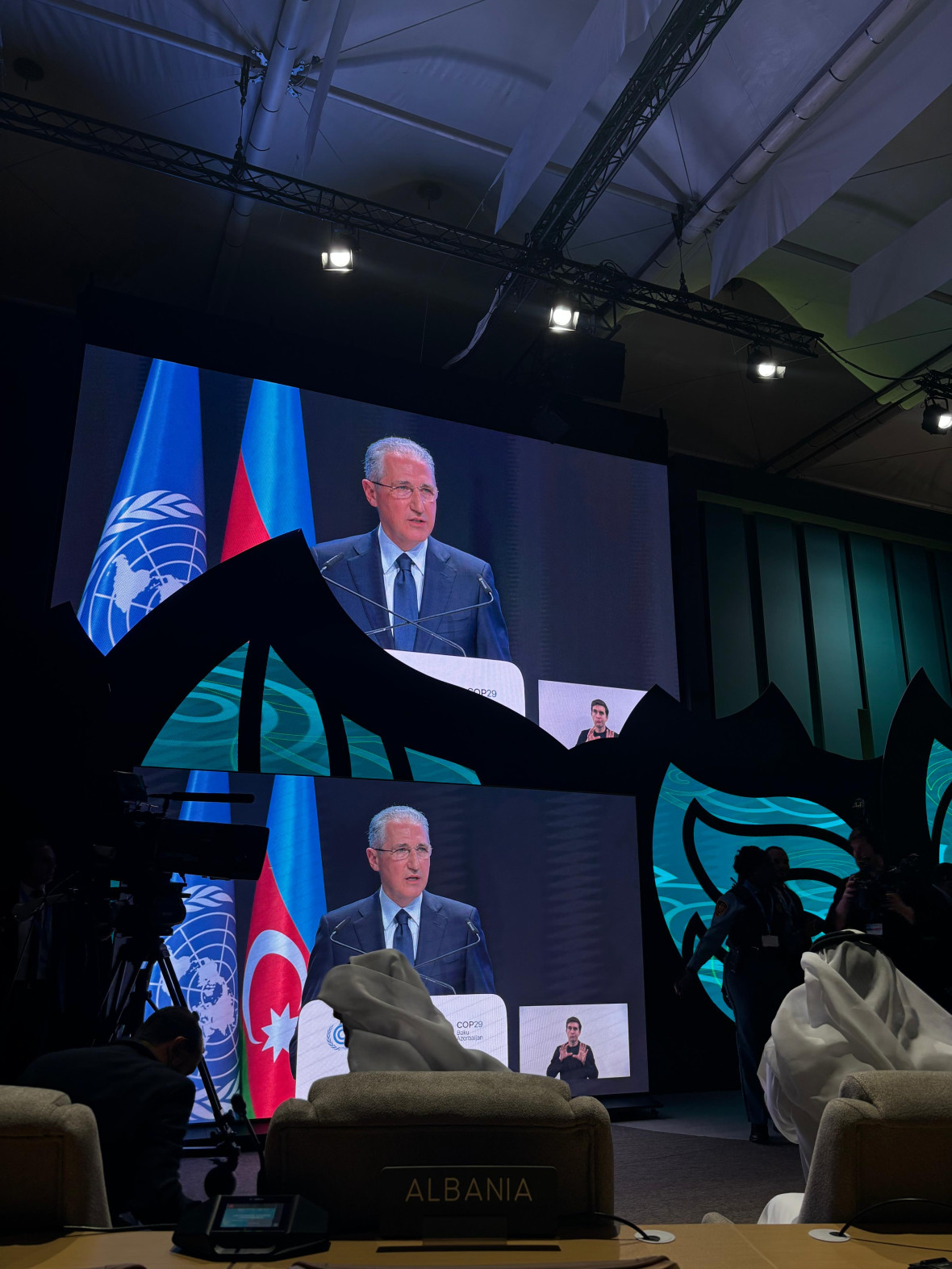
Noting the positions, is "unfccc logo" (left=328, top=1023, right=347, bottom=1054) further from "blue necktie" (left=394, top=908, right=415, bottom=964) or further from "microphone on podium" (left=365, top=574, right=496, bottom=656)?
"microphone on podium" (left=365, top=574, right=496, bottom=656)

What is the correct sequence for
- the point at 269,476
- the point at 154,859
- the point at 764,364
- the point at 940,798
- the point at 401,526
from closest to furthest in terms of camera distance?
the point at 154,859 < the point at 269,476 < the point at 401,526 < the point at 764,364 < the point at 940,798

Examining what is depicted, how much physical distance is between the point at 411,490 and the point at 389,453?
270 mm

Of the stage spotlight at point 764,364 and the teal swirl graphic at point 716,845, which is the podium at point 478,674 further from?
the stage spotlight at point 764,364

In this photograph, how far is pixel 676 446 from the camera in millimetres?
8477

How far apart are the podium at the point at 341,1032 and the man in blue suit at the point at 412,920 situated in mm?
73

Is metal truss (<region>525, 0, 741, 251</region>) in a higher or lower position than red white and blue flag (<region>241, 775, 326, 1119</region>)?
higher

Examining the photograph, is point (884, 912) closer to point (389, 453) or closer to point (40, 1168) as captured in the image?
point (40, 1168)

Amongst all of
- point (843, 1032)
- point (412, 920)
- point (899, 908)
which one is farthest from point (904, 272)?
point (843, 1032)

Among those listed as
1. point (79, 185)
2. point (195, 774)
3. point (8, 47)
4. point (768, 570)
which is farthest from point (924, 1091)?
point (768, 570)

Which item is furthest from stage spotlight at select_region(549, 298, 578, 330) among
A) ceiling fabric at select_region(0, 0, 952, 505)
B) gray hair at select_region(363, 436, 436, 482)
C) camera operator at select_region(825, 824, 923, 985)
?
camera operator at select_region(825, 824, 923, 985)

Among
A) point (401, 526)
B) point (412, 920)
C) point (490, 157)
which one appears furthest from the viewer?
point (490, 157)

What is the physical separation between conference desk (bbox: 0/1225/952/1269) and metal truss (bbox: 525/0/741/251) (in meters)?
4.85

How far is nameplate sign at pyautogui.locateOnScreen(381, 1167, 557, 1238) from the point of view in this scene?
897mm

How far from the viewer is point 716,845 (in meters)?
5.96
